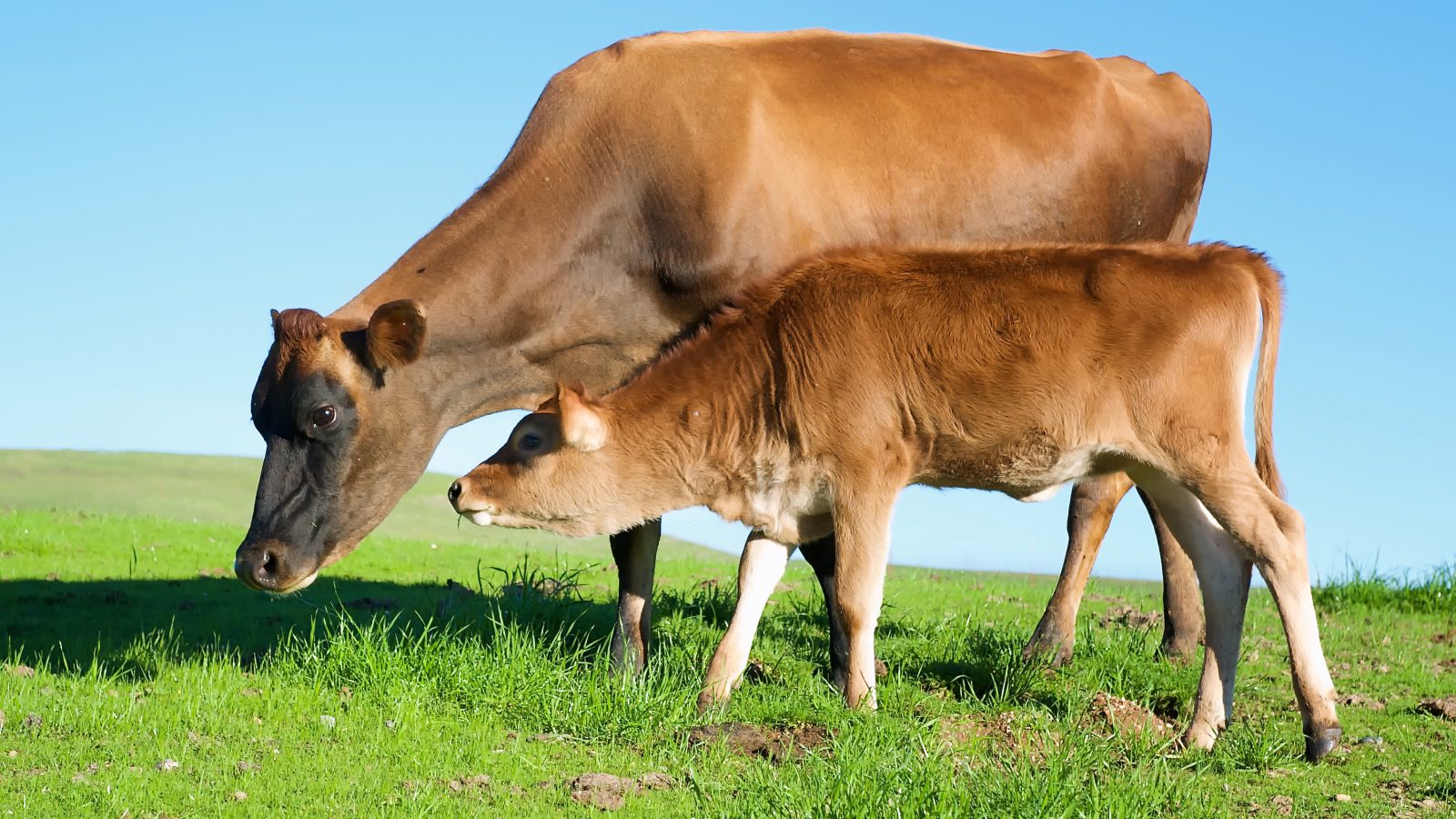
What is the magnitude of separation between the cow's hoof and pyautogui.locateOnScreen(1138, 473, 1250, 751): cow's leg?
39 cm

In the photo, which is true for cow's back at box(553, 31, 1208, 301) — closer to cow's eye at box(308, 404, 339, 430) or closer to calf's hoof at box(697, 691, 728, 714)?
cow's eye at box(308, 404, 339, 430)

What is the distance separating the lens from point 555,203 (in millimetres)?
7680

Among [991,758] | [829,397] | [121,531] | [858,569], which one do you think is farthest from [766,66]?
[121,531]

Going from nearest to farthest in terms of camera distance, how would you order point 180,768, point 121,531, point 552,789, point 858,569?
point 552,789, point 180,768, point 858,569, point 121,531

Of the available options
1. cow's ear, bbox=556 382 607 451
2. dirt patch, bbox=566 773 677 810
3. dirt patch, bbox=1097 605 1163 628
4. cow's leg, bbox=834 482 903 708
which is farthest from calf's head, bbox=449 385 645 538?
dirt patch, bbox=1097 605 1163 628

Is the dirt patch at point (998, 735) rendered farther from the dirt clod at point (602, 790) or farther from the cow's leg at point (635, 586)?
the cow's leg at point (635, 586)

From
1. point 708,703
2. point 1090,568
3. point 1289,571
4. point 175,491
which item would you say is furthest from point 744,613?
point 175,491

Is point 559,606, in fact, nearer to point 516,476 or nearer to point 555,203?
point 516,476

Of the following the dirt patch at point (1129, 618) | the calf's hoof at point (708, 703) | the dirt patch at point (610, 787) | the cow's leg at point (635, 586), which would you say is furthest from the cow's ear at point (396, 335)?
the dirt patch at point (1129, 618)

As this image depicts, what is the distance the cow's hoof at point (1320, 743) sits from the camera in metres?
6.39

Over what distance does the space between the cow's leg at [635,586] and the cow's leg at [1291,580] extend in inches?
119

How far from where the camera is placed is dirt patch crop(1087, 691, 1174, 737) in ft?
22.3

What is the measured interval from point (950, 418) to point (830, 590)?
81.8 inches

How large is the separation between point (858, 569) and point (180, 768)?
3026 millimetres
